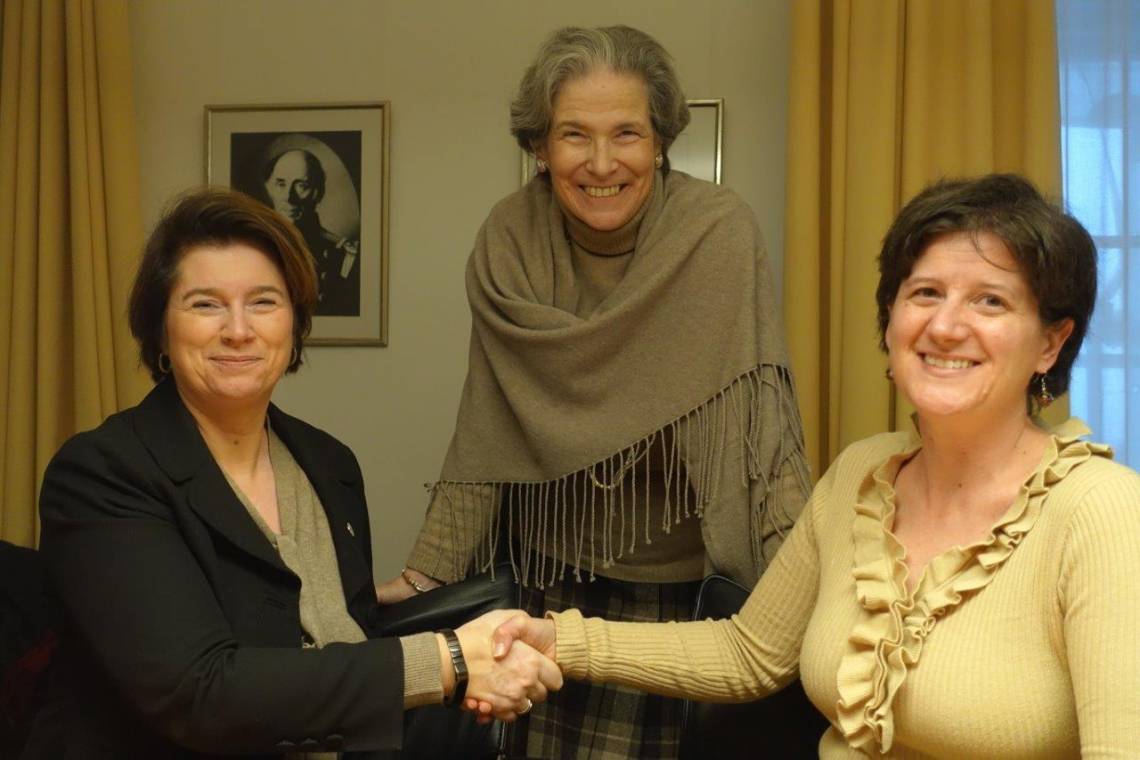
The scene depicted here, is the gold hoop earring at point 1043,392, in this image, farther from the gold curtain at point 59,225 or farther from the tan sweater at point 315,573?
the gold curtain at point 59,225

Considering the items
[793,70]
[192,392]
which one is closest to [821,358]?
[793,70]

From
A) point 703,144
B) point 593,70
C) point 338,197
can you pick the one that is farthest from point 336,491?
point 703,144

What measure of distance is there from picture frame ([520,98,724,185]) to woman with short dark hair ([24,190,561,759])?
1516mm

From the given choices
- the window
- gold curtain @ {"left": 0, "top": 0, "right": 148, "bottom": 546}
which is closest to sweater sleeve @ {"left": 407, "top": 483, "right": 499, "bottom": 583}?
gold curtain @ {"left": 0, "top": 0, "right": 148, "bottom": 546}

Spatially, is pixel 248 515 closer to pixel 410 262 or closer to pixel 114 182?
pixel 410 262

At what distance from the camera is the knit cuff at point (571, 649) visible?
6.74ft

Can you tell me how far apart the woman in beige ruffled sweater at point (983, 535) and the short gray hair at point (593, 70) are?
0.71 meters

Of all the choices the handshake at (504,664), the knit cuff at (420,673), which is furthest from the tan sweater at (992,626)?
the knit cuff at (420,673)

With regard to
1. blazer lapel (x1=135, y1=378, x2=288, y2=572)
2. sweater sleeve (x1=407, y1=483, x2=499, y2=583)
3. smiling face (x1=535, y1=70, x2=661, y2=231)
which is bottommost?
sweater sleeve (x1=407, y1=483, x2=499, y2=583)

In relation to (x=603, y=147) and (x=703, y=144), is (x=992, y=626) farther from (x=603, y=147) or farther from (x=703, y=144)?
(x=703, y=144)

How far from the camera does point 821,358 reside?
3.22m

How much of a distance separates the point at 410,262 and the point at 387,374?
33 centimetres

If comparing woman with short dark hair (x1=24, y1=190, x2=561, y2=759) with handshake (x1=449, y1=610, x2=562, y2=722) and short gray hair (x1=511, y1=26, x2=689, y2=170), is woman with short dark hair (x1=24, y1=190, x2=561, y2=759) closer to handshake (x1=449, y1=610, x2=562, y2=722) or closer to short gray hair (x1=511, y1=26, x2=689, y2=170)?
handshake (x1=449, y1=610, x2=562, y2=722)

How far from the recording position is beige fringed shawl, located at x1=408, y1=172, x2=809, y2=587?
7.40 ft
